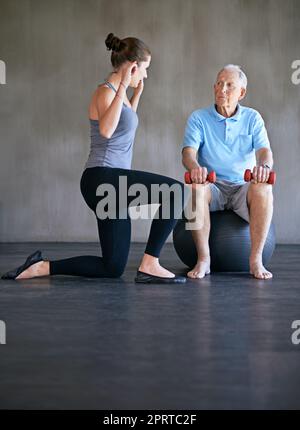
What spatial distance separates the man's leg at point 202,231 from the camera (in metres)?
4.10

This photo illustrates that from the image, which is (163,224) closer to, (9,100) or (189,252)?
(189,252)

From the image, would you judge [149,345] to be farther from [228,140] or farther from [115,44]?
[228,140]

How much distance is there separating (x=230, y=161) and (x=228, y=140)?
0.13 m

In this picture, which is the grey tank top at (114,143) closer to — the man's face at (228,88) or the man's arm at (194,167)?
the man's arm at (194,167)

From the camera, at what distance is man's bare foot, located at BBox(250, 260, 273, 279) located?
4074 millimetres

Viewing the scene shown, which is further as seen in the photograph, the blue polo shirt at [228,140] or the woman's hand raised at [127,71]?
the blue polo shirt at [228,140]

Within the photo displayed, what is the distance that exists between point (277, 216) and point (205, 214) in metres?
2.67

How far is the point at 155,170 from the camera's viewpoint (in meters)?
6.75

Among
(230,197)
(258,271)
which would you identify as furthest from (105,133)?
(258,271)

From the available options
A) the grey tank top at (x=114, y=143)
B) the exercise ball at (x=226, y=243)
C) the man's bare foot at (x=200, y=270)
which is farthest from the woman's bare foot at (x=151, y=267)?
the grey tank top at (x=114, y=143)

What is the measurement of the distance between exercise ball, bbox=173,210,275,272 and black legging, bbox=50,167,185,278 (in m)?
0.41

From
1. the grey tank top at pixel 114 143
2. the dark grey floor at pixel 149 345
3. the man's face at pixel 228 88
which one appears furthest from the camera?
the man's face at pixel 228 88

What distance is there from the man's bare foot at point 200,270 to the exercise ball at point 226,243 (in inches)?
3.5
